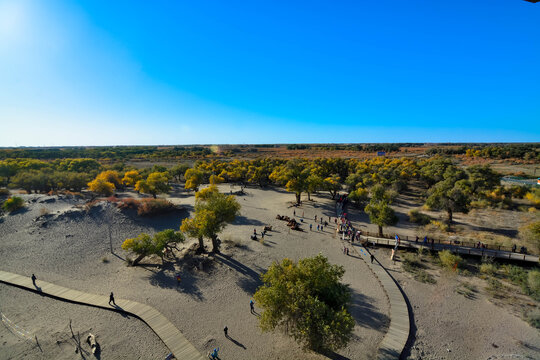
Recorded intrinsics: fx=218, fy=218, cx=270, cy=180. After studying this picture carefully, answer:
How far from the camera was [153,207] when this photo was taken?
34.4 m

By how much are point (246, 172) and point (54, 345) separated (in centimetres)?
5344

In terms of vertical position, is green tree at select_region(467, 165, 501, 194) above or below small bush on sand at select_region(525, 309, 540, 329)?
above

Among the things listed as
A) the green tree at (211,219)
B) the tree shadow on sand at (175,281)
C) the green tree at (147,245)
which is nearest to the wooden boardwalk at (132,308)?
the tree shadow on sand at (175,281)

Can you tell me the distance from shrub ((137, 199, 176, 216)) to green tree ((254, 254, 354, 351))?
27.8 metres

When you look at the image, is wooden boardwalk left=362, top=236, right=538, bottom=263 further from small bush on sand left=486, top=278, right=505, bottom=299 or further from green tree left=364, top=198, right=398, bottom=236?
small bush on sand left=486, top=278, right=505, bottom=299

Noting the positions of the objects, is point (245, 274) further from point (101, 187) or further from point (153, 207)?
point (101, 187)

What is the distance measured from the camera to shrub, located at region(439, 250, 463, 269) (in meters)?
21.5

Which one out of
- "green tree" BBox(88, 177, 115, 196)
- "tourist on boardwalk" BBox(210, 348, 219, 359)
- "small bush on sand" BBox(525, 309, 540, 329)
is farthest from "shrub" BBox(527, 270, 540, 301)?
"green tree" BBox(88, 177, 115, 196)

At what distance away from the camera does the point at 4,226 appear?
29703mm

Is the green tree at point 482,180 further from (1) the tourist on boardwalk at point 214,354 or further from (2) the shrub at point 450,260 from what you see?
(1) the tourist on boardwalk at point 214,354

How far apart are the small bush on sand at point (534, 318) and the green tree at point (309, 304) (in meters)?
14.1

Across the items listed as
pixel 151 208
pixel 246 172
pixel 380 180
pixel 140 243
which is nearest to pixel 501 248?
pixel 380 180

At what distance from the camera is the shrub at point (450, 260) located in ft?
70.5

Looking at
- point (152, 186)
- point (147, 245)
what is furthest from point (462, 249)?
point (152, 186)
